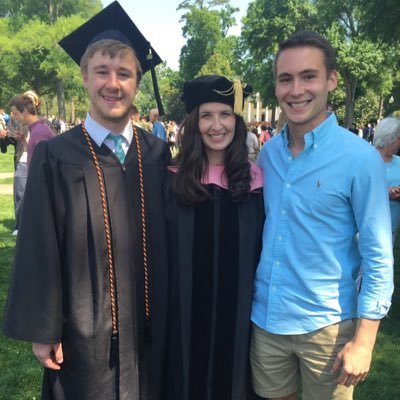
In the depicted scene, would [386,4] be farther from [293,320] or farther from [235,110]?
[293,320]

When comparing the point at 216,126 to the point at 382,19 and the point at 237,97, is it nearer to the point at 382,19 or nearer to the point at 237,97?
the point at 237,97

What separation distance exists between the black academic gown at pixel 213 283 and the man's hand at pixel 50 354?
571 mm

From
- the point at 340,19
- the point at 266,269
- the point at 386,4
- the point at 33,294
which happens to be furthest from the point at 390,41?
the point at 340,19

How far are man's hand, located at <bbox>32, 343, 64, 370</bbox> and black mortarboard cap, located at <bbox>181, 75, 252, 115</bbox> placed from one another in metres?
1.46

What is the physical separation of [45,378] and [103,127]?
133 centimetres

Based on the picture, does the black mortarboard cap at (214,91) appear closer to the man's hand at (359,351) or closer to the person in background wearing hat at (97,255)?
the person in background wearing hat at (97,255)

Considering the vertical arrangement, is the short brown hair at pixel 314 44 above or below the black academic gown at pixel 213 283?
above

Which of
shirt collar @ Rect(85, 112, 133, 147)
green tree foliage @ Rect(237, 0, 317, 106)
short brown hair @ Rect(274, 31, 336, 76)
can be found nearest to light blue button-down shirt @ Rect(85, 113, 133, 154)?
shirt collar @ Rect(85, 112, 133, 147)

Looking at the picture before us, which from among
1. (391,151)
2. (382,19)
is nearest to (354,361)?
(391,151)

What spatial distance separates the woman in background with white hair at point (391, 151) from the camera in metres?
3.98

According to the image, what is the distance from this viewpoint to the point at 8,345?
4023 mm

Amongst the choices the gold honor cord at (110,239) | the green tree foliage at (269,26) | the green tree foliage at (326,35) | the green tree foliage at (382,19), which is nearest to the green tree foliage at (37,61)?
the green tree foliage at (269,26)

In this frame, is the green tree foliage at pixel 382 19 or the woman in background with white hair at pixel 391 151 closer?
the woman in background with white hair at pixel 391 151

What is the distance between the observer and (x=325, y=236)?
199cm
